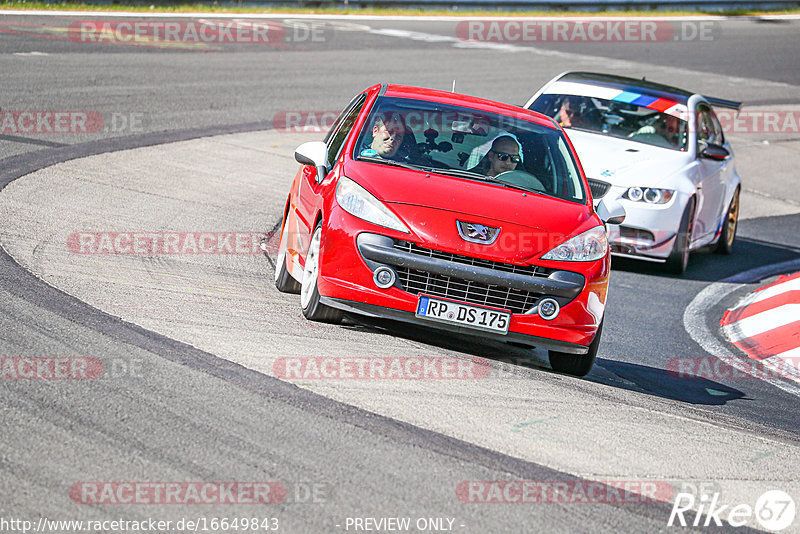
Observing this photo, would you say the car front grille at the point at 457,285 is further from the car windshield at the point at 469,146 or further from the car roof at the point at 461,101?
the car roof at the point at 461,101

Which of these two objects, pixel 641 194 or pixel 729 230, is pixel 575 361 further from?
pixel 729 230

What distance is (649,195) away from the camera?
35.6ft

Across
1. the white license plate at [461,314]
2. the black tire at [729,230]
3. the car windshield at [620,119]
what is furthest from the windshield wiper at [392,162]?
the black tire at [729,230]

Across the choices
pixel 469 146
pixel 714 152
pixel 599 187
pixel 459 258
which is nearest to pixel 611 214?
pixel 469 146

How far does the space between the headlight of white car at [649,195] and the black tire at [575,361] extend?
3955 millimetres

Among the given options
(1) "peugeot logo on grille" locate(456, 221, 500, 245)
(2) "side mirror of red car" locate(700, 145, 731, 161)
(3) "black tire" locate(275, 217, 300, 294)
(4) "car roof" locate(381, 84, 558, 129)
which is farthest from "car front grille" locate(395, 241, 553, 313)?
(2) "side mirror of red car" locate(700, 145, 731, 161)

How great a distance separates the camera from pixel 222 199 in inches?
438

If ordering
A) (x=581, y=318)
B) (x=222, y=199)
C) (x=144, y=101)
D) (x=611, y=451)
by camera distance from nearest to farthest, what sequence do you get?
(x=611, y=451)
(x=581, y=318)
(x=222, y=199)
(x=144, y=101)

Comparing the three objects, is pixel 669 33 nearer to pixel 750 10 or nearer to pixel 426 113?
pixel 750 10

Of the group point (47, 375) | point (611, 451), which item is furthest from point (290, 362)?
point (611, 451)

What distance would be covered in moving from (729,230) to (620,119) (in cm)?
201

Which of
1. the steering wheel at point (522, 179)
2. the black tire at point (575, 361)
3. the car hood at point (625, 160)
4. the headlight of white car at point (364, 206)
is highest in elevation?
the steering wheel at point (522, 179)

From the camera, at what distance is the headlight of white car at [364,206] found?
260 inches

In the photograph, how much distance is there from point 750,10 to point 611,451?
35.0m
